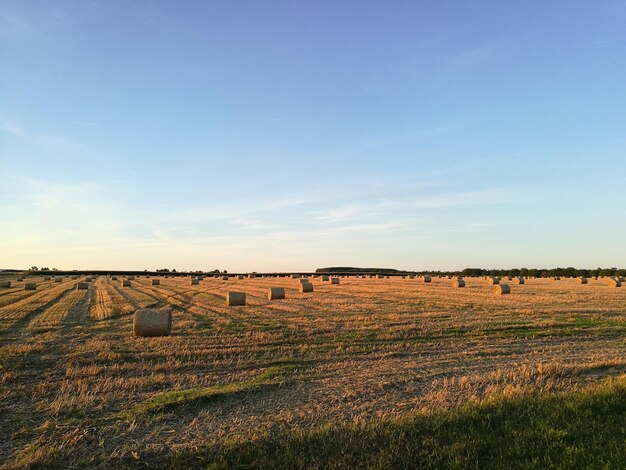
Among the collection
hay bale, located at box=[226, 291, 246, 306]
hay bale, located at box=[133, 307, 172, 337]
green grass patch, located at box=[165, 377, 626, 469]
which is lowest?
green grass patch, located at box=[165, 377, 626, 469]

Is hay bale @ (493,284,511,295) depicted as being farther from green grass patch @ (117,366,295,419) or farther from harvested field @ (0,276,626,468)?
green grass patch @ (117,366,295,419)

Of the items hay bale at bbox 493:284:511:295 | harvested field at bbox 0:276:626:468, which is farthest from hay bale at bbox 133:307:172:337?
hay bale at bbox 493:284:511:295

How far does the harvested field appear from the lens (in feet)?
20.5

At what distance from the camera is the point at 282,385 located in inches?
377

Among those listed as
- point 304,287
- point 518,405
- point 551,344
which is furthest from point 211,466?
point 304,287

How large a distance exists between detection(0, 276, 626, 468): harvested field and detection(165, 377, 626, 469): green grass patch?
0.03 meters

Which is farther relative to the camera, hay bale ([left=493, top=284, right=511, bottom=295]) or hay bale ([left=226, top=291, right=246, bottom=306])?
hay bale ([left=493, top=284, right=511, bottom=295])

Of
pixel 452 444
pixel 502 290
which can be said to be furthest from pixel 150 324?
pixel 502 290

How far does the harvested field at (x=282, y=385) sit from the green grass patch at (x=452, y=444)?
3cm

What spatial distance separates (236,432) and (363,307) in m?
19.0

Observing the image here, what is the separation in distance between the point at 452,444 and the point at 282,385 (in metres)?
4.22

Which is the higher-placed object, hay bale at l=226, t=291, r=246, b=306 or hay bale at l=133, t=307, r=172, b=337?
hay bale at l=226, t=291, r=246, b=306

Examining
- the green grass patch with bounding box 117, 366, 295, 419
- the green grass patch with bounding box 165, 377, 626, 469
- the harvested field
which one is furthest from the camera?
the green grass patch with bounding box 117, 366, 295, 419

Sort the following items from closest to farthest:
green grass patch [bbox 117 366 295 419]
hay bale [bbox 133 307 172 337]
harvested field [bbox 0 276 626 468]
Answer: harvested field [bbox 0 276 626 468] < green grass patch [bbox 117 366 295 419] < hay bale [bbox 133 307 172 337]
